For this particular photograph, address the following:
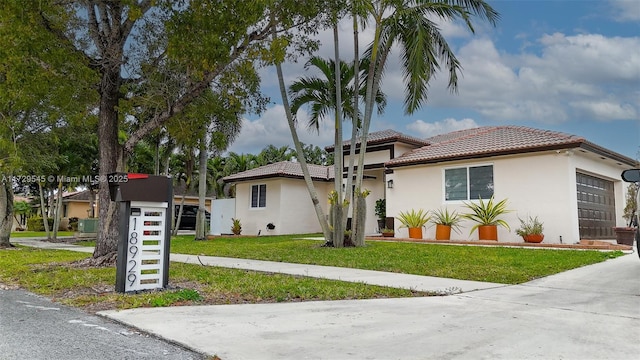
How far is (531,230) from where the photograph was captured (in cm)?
1447

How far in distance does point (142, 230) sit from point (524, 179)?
41.5 ft

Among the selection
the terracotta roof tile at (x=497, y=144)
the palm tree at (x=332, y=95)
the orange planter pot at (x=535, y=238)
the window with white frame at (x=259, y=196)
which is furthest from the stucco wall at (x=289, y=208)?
the orange planter pot at (x=535, y=238)

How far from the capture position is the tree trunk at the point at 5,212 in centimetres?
1686

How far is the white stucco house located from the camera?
1443 cm

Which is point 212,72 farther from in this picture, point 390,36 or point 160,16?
point 390,36

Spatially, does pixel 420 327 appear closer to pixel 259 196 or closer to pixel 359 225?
pixel 359 225

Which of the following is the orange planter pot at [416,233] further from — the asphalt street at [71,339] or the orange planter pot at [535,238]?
the asphalt street at [71,339]

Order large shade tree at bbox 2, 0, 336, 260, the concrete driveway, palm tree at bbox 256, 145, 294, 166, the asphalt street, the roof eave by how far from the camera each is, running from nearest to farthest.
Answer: the asphalt street, the concrete driveway, large shade tree at bbox 2, 0, 336, 260, the roof eave, palm tree at bbox 256, 145, 294, 166

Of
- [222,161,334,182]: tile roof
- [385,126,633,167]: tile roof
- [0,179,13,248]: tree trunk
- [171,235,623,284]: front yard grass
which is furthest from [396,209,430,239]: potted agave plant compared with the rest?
[0,179,13,248]: tree trunk

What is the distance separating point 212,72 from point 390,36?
21.3 feet

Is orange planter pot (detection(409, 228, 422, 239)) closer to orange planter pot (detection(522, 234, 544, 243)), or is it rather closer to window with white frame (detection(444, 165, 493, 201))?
window with white frame (detection(444, 165, 493, 201))

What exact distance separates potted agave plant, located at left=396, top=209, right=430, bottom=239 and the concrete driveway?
10.9 metres

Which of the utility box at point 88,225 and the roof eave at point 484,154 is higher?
the roof eave at point 484,154

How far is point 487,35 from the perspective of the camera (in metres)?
14.7
